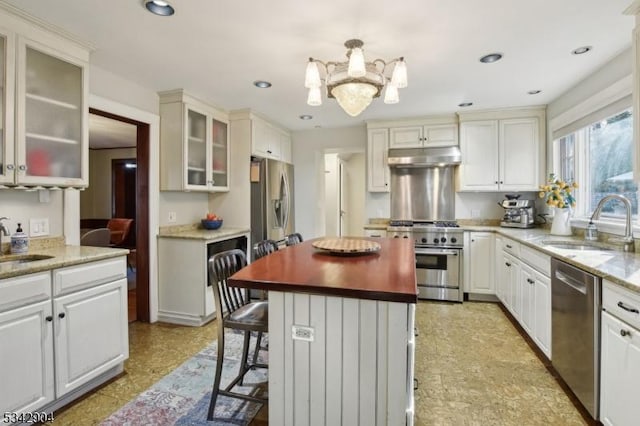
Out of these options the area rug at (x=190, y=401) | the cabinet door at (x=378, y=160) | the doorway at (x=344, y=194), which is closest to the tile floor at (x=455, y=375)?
the area rug at (x=190, y=401)

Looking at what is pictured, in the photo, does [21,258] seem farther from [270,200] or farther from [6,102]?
[270,200]

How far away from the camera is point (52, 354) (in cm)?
183

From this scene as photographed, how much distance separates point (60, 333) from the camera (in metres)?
1.87

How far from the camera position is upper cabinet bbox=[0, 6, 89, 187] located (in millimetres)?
1907

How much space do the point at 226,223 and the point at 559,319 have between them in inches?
135

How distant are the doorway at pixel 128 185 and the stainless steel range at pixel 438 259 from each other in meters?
2.83

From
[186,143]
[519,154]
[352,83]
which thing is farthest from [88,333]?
[519,154]

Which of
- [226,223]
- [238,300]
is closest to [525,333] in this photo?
Answer: [238,300]

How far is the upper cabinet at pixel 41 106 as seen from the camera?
191 cm

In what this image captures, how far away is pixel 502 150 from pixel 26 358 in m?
4.69

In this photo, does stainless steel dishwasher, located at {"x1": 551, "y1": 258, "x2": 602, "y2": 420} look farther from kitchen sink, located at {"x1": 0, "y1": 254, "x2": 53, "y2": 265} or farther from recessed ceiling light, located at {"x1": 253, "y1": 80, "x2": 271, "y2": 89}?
kitchen sink, located at {"x1": 0, "y1": 254, "x2": 53, "y2": 265}

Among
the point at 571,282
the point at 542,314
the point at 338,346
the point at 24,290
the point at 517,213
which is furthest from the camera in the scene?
the point at 517,213

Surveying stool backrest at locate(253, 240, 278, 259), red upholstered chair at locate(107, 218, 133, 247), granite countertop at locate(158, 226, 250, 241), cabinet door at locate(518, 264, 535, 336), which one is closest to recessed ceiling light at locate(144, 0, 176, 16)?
stool backrest at locate(253, 240, 278, 259)

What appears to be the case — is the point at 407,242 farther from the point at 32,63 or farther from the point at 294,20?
the point at 32,63
